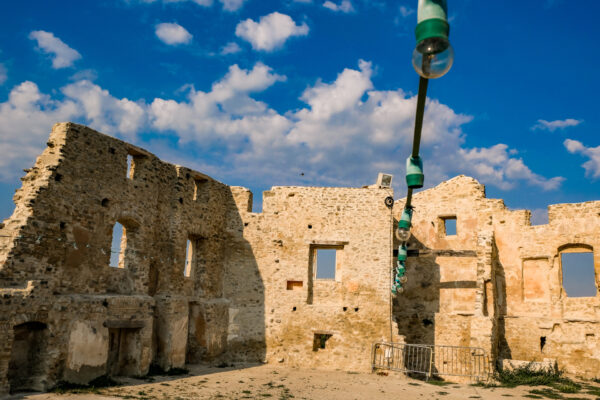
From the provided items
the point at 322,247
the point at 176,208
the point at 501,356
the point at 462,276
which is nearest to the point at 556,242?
the point at 462,276

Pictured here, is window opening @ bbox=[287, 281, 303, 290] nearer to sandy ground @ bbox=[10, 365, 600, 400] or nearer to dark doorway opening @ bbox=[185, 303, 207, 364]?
sandy ground @ bbox=[10, 365, 600, 400]

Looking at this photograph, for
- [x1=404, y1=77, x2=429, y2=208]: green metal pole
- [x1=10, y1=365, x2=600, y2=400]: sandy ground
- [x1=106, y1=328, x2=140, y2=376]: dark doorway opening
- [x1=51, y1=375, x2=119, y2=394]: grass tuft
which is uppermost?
[x1=404, y1=77, x2=429, y2=208]: green metal pole

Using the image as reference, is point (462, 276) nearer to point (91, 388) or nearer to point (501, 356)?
point (501, 356)

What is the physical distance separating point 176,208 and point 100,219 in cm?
276

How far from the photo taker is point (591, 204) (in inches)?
623

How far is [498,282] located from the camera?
1688 cm

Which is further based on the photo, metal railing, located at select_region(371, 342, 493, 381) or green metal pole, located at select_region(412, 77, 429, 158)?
metal railing, located at select_region(371, 342, 493, 381)

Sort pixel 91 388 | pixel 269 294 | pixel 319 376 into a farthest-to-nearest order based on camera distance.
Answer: pixel 269 294 < pixel 319 376 < pixel 91 388

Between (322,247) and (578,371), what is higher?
(322,247)

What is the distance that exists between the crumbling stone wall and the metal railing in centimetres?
532

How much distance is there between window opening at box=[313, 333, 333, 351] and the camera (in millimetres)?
15516

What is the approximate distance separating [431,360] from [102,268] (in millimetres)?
10103

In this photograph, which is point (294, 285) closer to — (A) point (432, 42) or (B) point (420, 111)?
(B) point (420, 111)

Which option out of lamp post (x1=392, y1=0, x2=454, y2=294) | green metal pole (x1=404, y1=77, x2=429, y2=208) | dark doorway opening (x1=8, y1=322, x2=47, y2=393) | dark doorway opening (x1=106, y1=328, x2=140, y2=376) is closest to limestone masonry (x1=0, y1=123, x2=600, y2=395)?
dark doorway opening (x1=106, y1=328, x2=140, y2=376)
